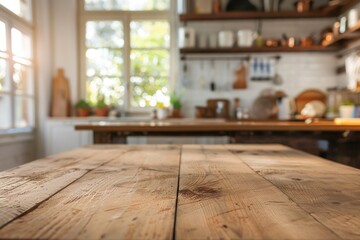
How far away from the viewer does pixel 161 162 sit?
1.21 metres

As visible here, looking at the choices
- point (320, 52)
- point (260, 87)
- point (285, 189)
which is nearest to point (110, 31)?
point (260, 87)

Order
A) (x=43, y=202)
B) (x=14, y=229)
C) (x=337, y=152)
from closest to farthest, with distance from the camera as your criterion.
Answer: (x=14, y=229), (x=43, y=202), (x=337, y=152)

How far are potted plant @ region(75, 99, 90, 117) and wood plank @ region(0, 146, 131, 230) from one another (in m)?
3.22

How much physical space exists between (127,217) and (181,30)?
13.3ft

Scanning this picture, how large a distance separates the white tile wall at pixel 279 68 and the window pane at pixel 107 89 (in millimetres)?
885

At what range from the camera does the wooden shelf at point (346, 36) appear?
3.50m

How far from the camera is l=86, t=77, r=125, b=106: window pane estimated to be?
187 inches

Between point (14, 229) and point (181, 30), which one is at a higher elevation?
point (181, 30)

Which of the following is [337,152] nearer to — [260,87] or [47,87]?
[260,87]

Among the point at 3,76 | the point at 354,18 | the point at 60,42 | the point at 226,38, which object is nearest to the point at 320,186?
the point at 354,18

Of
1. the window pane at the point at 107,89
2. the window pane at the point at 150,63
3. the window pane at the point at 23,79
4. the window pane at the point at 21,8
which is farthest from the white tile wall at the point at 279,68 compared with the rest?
the window pane at the point at 21,8

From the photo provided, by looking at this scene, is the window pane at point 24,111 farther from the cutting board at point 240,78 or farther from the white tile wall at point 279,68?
the cutting board at point 240,78

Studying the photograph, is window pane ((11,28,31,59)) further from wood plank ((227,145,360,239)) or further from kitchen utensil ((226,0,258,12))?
wood plank ((227,145,360,239))

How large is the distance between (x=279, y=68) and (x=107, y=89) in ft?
7.92
